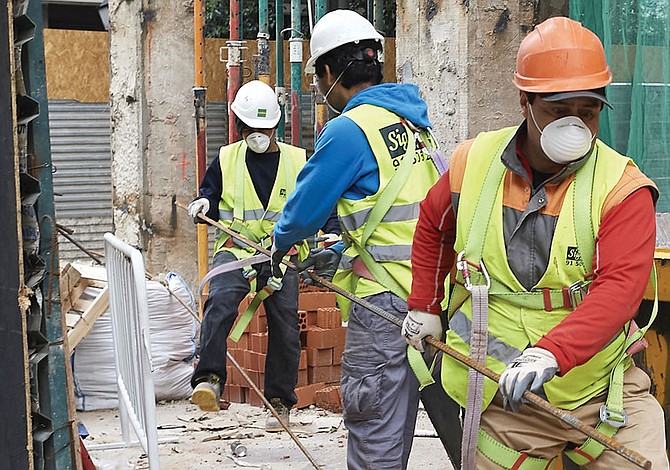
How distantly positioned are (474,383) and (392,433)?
1.10m

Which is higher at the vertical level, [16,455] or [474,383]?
[474,383]

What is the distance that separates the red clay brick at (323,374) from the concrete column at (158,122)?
2.34 m

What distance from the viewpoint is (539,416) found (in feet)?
10.1

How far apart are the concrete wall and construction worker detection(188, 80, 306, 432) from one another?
1.06m

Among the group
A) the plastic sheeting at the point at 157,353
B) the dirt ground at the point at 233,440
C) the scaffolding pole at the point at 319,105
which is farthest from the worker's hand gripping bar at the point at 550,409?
the scaffolding pole at the point at 319,105

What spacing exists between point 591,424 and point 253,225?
396 centimetres

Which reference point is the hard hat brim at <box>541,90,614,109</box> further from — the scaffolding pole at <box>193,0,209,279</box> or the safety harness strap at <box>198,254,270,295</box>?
the scaffolding pole at <box>193,0,209,279</box>

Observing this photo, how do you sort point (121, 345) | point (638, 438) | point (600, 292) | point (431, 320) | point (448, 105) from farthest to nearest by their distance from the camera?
point (448, 105) < point (121, 345) < point (431, 320) < point (638, 438) < point (600, 292)

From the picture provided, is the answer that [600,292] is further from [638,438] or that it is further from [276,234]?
[276,234]

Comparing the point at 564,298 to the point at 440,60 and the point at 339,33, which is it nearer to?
the point at 339,33

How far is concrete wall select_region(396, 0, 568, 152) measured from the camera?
21.8 feet

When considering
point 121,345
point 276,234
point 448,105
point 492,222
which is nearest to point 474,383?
point 492,222

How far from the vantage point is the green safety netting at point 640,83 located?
603 cm

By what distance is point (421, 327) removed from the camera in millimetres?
3486
